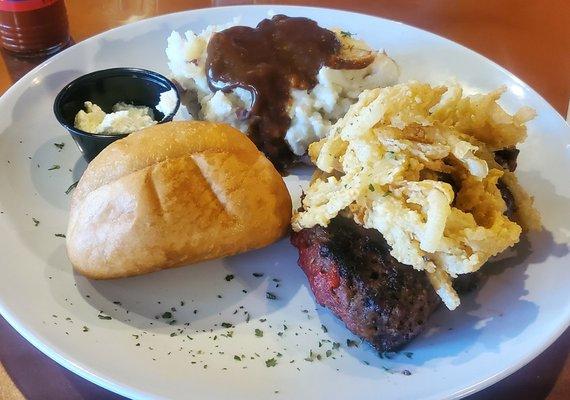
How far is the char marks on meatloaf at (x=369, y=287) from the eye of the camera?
1923 mm

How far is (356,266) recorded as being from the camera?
1999 mm

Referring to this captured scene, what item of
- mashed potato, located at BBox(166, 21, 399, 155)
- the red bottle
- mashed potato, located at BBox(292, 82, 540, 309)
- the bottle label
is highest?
mashed potato, located at BBox(292, 82, 540, 309)

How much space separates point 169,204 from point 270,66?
2.97 feet

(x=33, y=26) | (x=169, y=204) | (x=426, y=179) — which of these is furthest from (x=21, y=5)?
(x=426, y=179)

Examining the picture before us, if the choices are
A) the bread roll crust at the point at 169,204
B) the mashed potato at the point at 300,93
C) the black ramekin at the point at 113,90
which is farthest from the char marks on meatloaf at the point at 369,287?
the black ramekin at the point at 113,90

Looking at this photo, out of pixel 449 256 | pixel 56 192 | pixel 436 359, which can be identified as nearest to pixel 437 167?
pixel 449 256

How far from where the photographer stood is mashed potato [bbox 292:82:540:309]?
1896mm

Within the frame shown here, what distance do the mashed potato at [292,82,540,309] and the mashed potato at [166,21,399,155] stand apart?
364mm

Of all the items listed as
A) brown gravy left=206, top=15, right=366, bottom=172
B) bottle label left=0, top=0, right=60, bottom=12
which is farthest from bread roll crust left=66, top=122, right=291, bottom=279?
bottle label left=0, top=0, right=60, bottom=12

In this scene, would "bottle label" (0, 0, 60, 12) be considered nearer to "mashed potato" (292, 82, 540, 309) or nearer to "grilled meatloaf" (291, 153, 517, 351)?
"mashed potato" (292, 82, 540, 309)

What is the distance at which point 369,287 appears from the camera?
6.39 feet

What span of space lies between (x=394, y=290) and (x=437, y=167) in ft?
1.45

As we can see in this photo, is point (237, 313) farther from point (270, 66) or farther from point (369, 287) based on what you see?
point (270, 66)

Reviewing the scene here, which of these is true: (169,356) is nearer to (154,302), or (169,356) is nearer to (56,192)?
(154,302)
